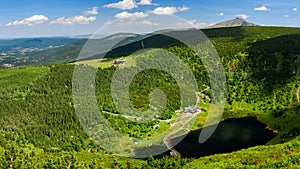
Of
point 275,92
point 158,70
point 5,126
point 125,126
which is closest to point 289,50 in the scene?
point 275,92

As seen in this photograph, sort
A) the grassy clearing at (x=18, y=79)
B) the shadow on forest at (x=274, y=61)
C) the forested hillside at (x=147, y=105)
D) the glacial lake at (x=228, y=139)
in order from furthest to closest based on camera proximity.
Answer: the grassy clearing at (x=18, y=79) < the shadow on forest at (x=274, y=61) < the glacial lake at (x=228, y=139) < the forested hillside at (x=147, y=105)

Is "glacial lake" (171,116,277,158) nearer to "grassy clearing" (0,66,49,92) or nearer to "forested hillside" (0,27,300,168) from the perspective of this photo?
"forested hillside" (0,27,300,168)

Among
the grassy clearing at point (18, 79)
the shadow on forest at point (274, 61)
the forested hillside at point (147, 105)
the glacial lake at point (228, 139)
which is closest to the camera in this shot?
the forested hillside at point (147, 105)

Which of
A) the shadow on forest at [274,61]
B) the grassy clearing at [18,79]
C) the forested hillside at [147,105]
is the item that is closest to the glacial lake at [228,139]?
the forested hillside at [147,105]

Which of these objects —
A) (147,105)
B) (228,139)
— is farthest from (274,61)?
(147,105)

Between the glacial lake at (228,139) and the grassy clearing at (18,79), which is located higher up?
the grassy clearing at (18,79)

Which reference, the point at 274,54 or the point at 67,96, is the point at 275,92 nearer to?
the point at 274,54

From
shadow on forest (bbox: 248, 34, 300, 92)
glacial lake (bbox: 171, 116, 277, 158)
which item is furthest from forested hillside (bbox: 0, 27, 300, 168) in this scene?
glacial lake (bbox: 171, 116, 277, 158)

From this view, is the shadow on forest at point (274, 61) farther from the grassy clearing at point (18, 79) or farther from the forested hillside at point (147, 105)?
the grassy clearing at point (18, 79)
